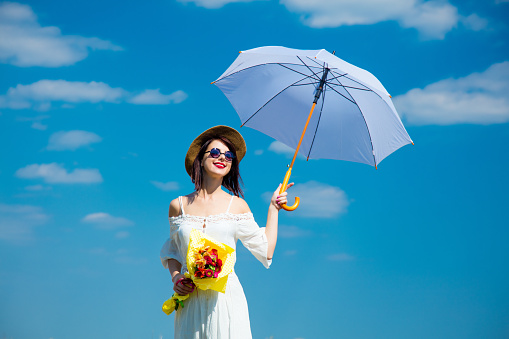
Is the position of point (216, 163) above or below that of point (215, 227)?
above

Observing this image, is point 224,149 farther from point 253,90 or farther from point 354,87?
point 354,87

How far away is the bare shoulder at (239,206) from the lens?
478cm

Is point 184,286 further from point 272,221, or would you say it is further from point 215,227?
point 272,221

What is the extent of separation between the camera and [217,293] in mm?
4504

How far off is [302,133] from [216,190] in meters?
1.05

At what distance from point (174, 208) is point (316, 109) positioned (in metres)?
1.75

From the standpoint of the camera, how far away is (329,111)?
5562 millimetres

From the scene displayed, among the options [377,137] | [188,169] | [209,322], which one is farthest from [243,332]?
[377,137]

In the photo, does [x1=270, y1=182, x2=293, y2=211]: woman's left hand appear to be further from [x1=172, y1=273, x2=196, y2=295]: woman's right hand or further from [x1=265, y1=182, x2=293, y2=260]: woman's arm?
[x1=172, y1=273, x2=196, y2=295]: woman's right hand

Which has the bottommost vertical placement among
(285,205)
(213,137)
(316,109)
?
(285,205)

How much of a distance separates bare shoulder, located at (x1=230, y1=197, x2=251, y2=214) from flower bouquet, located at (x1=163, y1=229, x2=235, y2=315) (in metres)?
0.46

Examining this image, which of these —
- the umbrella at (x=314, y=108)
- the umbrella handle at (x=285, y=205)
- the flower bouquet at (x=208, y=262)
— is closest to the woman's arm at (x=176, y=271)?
the flower bouquet at (x=208, y=262)

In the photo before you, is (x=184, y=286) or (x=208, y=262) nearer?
(x=208, y=262)

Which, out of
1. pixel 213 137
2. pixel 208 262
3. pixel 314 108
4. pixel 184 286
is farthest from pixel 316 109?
pixel 184 286
